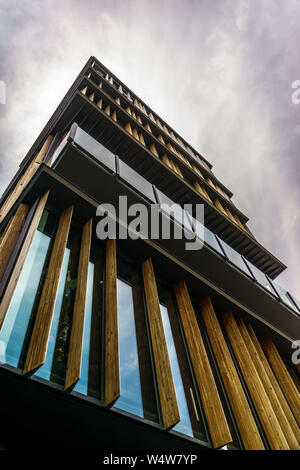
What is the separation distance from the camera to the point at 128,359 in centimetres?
517

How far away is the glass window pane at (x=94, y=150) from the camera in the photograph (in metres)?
8.01

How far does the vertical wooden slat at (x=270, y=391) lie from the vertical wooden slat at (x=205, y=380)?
231 centimetres

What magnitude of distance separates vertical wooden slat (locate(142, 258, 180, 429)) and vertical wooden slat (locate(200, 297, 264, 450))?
2.10 m

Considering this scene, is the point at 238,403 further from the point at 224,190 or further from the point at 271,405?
the point at 224,190

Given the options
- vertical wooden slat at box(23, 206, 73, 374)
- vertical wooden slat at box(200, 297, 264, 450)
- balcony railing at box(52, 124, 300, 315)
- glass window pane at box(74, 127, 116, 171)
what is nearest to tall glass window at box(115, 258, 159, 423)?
vertical wooden slat at box(23, 206, 73, 374)

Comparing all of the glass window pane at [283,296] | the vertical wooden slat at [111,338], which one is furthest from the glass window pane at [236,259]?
the vertical wooden slat at [111,338]

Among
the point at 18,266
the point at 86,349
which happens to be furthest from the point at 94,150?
the point at 86,349

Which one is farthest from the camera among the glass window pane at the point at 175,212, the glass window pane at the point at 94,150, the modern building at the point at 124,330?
the glass window pane at the point at 175,212

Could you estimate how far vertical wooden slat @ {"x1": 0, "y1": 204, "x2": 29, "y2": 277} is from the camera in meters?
4.98

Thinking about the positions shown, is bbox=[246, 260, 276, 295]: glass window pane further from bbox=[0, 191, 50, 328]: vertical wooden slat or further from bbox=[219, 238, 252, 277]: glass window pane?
bbox=[0, 191, 50, 328]: vertical wooden slat

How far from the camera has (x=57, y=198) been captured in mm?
6668

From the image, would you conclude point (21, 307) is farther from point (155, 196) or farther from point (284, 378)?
point (284, 378)

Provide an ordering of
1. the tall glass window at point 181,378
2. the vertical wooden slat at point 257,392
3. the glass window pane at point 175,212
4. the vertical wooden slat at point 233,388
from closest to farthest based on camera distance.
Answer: the tall glass window at point 181,378, the vertical wooden slat at point 233,388, the vertical wooden slat at point 257,392, the glass window pane at point 175,212

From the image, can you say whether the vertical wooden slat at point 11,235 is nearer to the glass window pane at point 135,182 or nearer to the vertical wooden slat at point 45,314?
the vertical wooden slat at point 45,314
